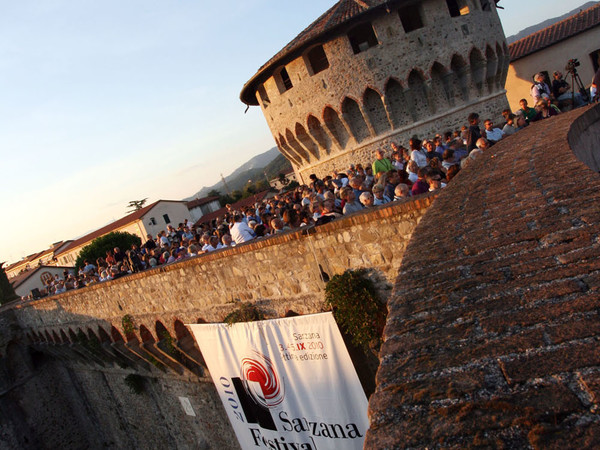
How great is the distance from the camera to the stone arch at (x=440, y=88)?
1961cm

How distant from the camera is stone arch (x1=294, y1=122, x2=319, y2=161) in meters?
22.0

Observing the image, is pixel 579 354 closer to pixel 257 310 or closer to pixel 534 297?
pixel 534 297

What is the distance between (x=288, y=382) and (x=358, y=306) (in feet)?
6.61

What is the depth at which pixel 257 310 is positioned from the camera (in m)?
7.71

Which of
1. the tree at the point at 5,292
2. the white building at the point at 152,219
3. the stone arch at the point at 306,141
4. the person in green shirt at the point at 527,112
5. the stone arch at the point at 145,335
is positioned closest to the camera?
the person in green shirt at the point at 527,112

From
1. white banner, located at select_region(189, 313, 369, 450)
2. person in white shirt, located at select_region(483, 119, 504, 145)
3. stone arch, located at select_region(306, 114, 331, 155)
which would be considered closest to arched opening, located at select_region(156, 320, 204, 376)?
white banner, located at select_region(189, 313, 369, 450)

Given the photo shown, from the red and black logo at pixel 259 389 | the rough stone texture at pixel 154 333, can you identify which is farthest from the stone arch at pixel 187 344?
the red and black logo at pixel 259 389

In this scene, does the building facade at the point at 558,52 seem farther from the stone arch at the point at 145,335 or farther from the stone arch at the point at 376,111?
the stone arch at the point at 145,335

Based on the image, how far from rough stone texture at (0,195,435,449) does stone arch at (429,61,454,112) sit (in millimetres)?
15140

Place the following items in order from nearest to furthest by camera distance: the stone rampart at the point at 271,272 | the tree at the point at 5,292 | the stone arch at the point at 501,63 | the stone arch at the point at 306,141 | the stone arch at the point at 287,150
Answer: the stone rampart at the point at 271,272, the stone arch at the point at 501,63, the tree at the point at 5,292, the stone arch at the point at 306,141, the stone arch at the point at 287,150

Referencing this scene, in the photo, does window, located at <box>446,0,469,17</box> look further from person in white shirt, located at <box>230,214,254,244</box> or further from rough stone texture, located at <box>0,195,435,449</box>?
rough stone texture, located at <box>0,195,435,449</box>

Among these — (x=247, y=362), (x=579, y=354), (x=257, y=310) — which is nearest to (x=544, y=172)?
(x=579, y=354)

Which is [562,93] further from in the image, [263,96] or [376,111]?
[263,96]

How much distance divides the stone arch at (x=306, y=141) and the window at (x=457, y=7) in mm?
8244
